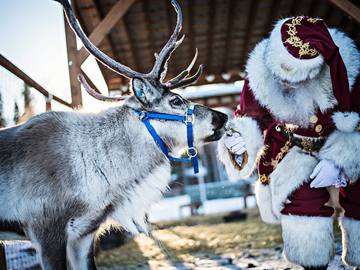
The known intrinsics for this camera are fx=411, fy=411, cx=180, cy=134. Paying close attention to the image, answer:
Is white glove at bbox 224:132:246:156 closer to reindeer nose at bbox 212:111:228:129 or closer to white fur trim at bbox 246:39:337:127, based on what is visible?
reindeer nose at bbox 212:111:228:129

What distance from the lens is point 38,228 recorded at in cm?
224

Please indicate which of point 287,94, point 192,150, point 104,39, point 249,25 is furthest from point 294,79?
point 249,25

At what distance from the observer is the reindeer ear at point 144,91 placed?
8.19 ft

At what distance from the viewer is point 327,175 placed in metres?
2.29

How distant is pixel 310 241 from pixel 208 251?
2789 millimetres

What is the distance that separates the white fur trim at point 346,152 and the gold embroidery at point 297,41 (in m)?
0.50

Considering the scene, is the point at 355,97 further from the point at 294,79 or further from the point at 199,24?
the point at 199,24

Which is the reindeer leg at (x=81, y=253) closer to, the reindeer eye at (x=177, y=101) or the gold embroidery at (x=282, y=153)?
the reindeer eye at (x=177, y=101)

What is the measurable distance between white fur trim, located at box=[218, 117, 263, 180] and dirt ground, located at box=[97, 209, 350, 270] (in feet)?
3.53

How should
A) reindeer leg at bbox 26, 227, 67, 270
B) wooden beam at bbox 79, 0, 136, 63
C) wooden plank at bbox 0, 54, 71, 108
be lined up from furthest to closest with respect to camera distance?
1. wooden beam at bbox 79, 0, 136, 63
2. wooden plank at bbox 0, 54, 71, 108
3. reindeer leg at bbox 26, 227, 67, 270

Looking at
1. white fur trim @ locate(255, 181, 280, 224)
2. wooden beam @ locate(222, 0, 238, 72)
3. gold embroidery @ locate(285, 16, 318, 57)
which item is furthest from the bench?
gold embroidery @ locate(285, 16, 318, 57)

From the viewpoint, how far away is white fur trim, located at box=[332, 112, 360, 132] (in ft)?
7.53

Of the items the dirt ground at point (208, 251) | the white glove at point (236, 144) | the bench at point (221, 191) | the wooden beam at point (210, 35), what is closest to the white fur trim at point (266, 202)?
the white glove at point (236, 144)

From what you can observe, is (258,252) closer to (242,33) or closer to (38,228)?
(38,228)
